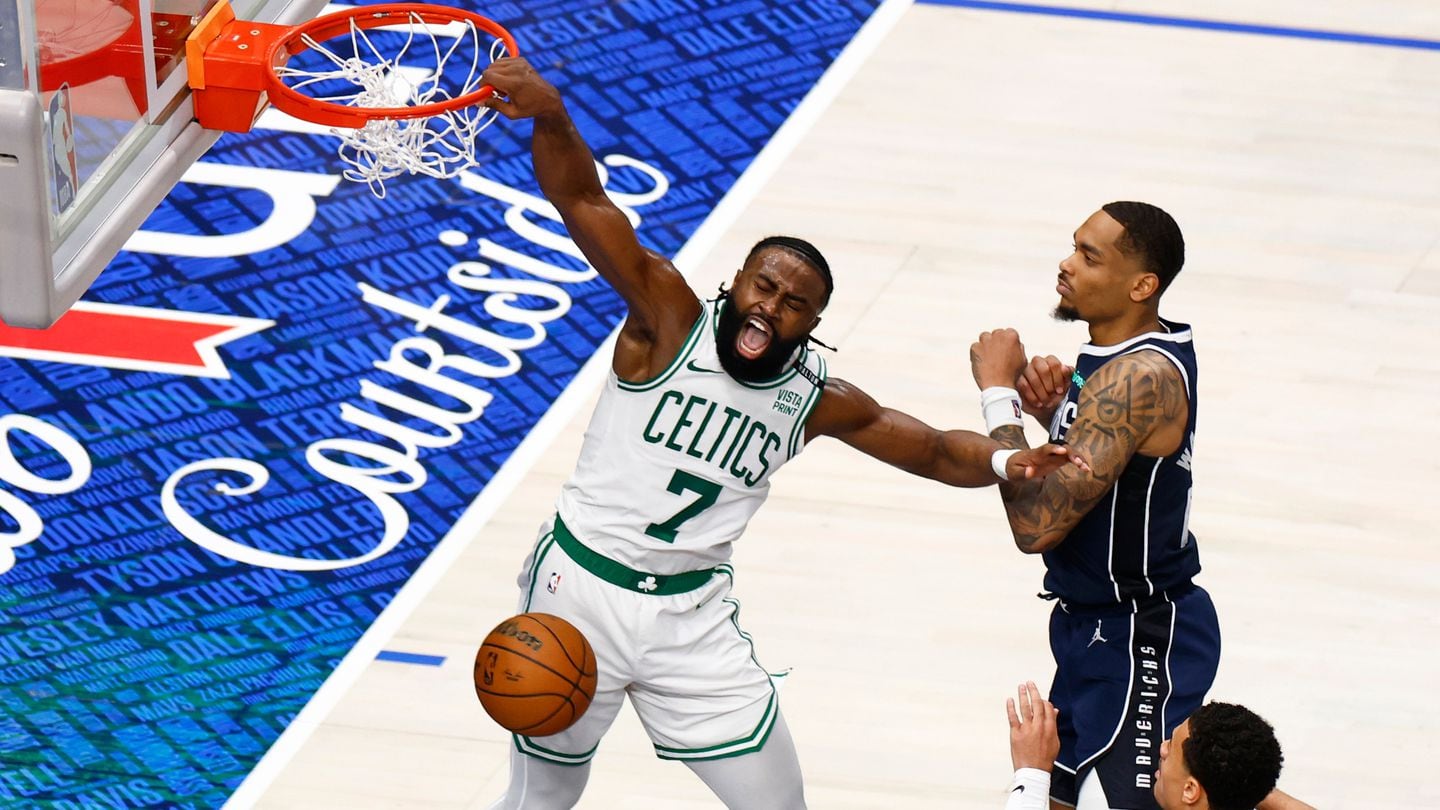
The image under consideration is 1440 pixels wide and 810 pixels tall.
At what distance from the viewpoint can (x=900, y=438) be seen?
5832 mm

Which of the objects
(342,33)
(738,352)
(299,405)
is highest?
(342,33)

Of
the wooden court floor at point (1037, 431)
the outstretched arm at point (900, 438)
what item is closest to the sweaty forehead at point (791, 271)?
the outstretched arm at point (900, 438)

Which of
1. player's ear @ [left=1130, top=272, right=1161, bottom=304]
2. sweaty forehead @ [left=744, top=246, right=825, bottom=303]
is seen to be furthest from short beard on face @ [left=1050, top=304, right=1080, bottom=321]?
sweaty forehead @ [left=744, top=246, right=825, bottom=303]

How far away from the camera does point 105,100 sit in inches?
207

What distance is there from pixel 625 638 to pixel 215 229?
4783mm

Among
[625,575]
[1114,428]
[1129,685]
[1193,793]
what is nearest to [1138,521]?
[1114,428]

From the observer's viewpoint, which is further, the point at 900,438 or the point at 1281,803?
the point at 900,438

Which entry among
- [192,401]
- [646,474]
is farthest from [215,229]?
[646,474]

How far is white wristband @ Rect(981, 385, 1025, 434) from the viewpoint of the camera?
5.70 m

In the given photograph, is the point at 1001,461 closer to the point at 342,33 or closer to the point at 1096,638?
the point at 1096,638

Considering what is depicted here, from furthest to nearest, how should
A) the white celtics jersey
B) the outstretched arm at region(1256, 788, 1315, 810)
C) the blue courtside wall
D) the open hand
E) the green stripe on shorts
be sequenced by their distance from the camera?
the blue courtside wall, the green stripe on shorts, the white celtics jersey, the outstretched arm at region(1256, 788, 1315, 810), the open hand

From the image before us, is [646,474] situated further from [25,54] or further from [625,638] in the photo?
[25,54]

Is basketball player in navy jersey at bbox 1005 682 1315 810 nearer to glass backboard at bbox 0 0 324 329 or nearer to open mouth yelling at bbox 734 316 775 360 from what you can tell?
open mouth yelling at bbox 734 316 775 360

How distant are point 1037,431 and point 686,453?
11.4ft
